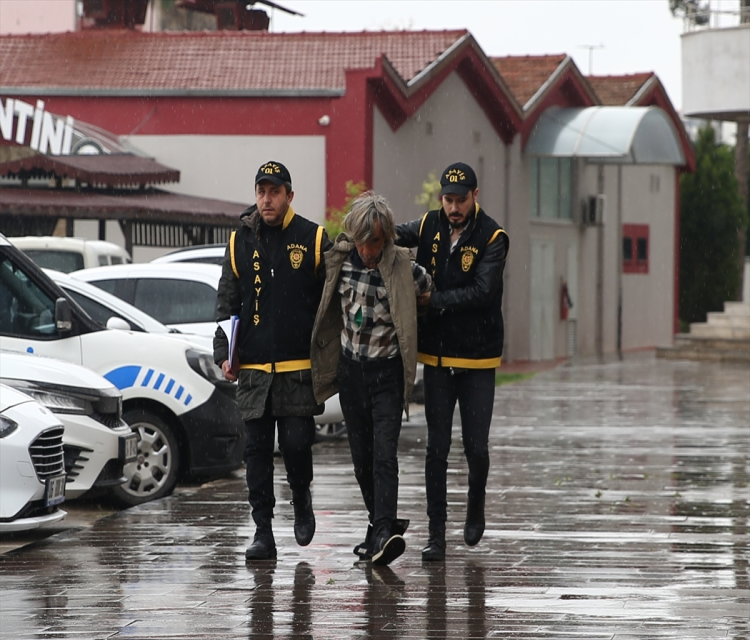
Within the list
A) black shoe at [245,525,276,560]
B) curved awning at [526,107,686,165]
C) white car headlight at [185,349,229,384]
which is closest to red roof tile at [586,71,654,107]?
curved awning at [526,107,686,165]

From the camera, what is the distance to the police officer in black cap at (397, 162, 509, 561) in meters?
7.71

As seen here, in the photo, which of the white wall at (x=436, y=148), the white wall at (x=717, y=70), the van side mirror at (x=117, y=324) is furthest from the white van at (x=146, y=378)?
the white wall at (x=717, y=70)

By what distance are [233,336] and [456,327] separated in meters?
1.13

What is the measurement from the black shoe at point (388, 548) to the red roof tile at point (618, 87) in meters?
31.0

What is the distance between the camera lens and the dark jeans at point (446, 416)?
779cm

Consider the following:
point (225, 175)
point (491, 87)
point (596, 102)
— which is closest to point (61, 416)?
point (225, 175)

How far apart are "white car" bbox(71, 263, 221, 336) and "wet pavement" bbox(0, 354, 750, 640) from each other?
147cm

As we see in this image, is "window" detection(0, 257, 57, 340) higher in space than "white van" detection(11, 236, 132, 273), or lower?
lower

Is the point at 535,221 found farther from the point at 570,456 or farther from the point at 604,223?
the point at 570,456

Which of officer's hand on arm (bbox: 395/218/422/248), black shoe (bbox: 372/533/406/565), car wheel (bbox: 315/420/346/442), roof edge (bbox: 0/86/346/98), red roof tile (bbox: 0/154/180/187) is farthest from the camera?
roof edge (bbox: 0/86/346/98)

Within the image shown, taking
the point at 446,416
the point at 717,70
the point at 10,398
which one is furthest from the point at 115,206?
the point at 446,416

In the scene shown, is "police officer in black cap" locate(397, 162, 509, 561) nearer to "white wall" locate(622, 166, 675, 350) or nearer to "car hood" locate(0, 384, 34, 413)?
"car hood" locate(0, 384, 34, 413)

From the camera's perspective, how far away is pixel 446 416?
7852mm

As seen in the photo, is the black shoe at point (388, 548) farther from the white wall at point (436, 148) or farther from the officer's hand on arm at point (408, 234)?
the white wall at point (436, 148)
